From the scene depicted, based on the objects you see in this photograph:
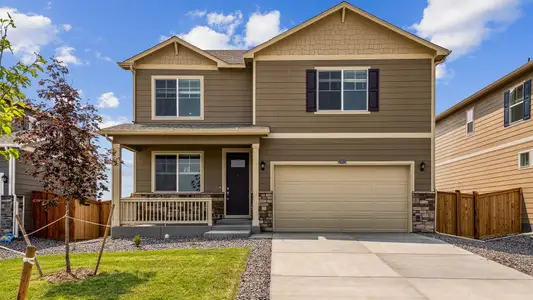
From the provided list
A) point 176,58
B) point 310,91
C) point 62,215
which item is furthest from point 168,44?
point 62,215

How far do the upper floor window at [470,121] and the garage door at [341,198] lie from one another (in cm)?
633

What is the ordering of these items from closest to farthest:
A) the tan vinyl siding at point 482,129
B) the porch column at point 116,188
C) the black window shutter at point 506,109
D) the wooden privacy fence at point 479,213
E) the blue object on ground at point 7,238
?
1. the blue object on ground at point 7,238
2. the porch column at point 116,188
3. the wooden privacy fence at point 479,213
4. the tan vinyl siding at point 482,129
5. the black window shutter at point 506,109

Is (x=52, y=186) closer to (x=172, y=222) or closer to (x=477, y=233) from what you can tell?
(x=172, y=222)

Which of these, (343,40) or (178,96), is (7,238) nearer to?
(178,96)

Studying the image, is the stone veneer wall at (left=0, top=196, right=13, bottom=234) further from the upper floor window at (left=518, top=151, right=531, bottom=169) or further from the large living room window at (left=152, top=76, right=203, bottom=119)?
the upper floor window at (left=518, top=151, right=531, bottom=169)

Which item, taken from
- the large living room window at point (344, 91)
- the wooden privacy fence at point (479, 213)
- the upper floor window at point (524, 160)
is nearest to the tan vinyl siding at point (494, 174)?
the upper floor window at point (524, 160)

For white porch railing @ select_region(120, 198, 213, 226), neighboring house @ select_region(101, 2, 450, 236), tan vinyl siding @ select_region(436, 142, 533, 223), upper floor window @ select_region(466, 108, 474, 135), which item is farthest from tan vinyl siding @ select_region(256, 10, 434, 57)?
upper floor window @ select_region(466, 108, 474, 135)

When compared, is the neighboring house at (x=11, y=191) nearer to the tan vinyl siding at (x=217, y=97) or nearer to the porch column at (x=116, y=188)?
the porch column at (x=116, y=188)

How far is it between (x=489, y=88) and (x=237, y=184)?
32.4 ft

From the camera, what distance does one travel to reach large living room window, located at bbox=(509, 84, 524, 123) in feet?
40.4

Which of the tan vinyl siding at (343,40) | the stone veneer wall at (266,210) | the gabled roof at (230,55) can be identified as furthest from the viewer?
the gabled roof at (230,55)

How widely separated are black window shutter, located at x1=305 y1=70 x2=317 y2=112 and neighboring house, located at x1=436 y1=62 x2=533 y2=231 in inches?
261

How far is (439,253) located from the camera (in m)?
7.95

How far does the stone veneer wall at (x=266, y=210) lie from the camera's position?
36.3ft
